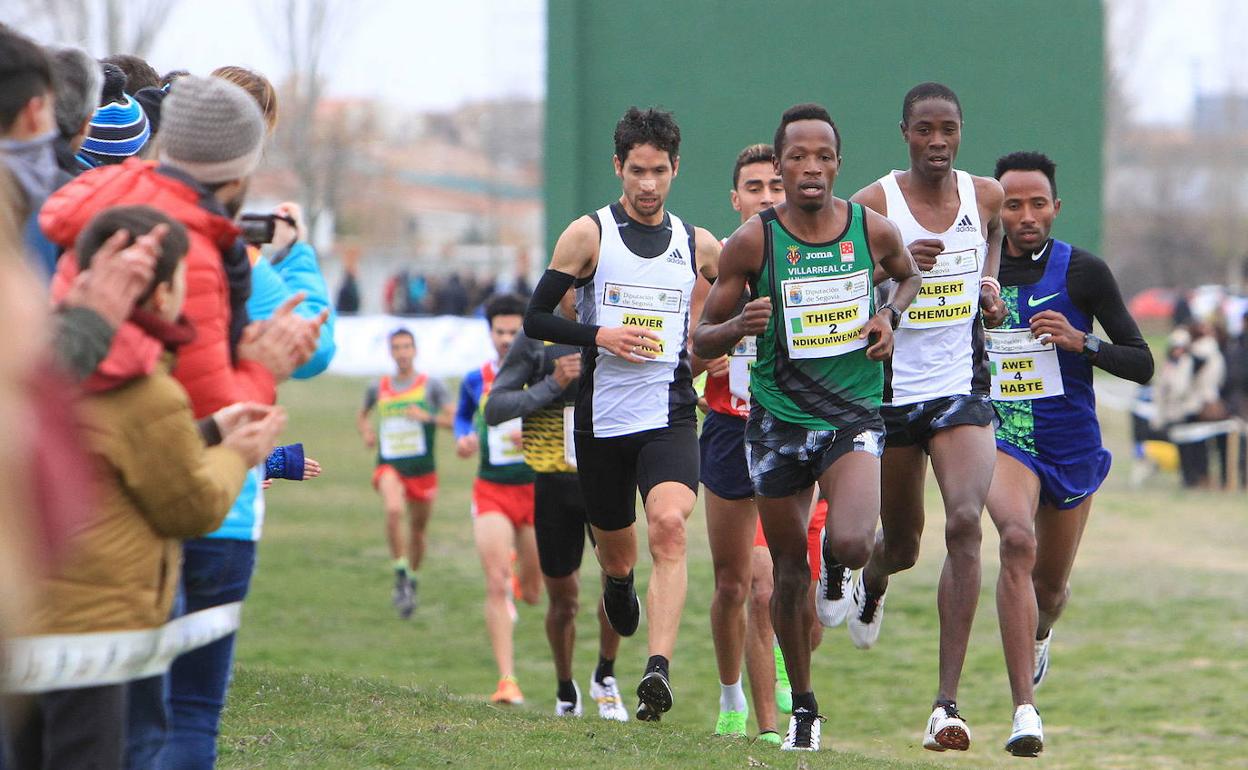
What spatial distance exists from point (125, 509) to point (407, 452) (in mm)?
10534

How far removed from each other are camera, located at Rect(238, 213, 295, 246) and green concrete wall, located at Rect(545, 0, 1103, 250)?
43.9 feet

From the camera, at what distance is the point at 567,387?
32.0ft

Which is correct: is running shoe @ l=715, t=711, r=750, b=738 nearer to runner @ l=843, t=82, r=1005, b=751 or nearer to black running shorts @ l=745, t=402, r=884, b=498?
runner @ l=843, t=82, r=1005, b=751

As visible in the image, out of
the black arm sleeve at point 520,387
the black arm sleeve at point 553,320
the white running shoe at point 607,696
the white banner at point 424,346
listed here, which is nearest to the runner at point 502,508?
the black arm sleeve at point 520,387

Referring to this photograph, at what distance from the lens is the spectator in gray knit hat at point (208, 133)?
15.0 feet

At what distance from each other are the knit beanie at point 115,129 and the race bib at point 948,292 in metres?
3.34

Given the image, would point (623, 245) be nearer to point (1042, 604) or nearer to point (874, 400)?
point (874, 400)

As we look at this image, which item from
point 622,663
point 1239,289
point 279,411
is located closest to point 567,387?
point 622,663

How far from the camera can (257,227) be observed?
4.90 metres

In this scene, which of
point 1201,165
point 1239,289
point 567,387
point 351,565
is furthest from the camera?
point 1201,165

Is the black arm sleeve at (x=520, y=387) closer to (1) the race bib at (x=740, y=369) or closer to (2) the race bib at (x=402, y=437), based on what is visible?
(1) the race bib at (x=740, y=369)

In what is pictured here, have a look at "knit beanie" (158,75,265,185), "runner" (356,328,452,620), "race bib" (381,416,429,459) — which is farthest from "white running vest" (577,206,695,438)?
"race bib" (381,416,429,459)

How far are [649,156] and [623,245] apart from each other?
0.44 m

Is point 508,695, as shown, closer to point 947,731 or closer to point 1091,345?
point 947,731
